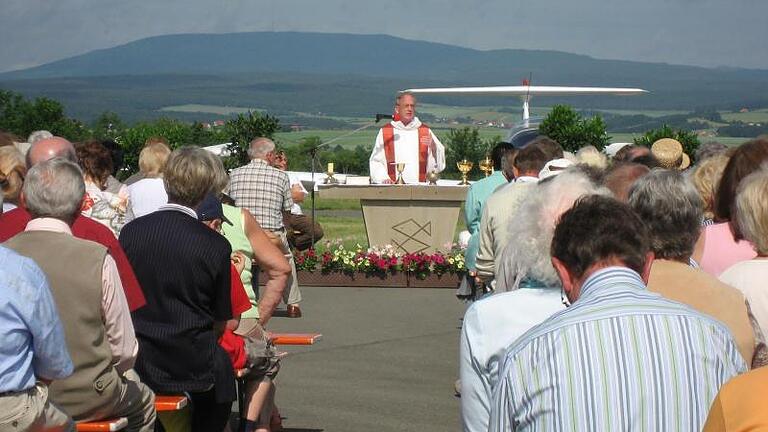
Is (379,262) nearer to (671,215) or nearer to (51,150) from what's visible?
(51,150)

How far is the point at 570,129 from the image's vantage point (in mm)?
18031

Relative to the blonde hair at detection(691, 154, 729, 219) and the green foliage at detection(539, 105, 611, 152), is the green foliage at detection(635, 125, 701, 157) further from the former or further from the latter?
the blonde hair at detection(691, 154, 729, 219)

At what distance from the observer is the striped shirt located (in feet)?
10.2

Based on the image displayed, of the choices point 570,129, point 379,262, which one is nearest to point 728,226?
point 379,262

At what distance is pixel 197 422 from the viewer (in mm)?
→ 6445

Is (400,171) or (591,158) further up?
(591,158)

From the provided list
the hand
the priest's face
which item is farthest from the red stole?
the hand

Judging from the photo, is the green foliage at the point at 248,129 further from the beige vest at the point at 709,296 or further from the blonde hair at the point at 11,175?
the beige vest at the point at 709,296

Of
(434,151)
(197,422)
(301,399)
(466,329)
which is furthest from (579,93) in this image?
(466,329)

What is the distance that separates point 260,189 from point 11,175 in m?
4.47

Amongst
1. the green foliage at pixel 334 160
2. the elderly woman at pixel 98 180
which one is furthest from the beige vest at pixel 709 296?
the green foliage at pixel 334 160

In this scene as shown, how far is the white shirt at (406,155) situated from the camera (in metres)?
16.6

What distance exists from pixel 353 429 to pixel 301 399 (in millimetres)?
968

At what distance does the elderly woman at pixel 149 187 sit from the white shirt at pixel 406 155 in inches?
290
